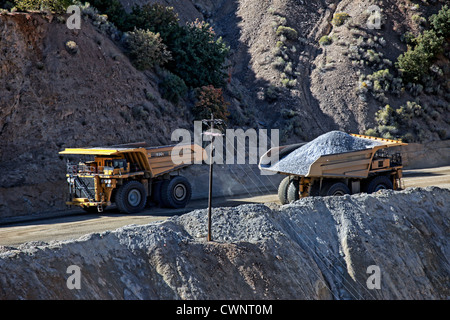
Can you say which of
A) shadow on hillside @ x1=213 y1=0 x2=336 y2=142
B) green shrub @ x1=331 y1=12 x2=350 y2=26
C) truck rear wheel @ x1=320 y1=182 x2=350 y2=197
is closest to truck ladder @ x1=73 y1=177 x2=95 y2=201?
truck rear wheel @ x1=320 y1=182 x2=350 y2=197

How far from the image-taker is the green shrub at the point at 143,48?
100 feet

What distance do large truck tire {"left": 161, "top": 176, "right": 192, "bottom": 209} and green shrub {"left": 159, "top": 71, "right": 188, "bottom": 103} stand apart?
355 inches

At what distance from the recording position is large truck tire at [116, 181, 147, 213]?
2100 centimetres

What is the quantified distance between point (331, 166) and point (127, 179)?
24.6 ft

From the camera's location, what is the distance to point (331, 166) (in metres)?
21.4

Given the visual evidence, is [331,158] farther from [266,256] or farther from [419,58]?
[419,58]

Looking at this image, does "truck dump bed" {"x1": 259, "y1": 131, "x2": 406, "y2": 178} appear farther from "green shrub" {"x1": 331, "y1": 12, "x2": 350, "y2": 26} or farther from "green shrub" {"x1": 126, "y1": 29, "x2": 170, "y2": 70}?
"green shrub" {"x1": 331, "y1": 12, "x2": 350, "y2": 26}

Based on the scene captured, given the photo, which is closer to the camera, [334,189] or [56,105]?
[334,189]

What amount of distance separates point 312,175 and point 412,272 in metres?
4.93

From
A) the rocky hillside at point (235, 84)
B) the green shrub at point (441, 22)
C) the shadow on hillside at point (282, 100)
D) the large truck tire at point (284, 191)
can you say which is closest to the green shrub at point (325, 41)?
the rocky hillside at point (235, 84)

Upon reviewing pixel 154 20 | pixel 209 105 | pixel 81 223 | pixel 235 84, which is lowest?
pixel 81 223

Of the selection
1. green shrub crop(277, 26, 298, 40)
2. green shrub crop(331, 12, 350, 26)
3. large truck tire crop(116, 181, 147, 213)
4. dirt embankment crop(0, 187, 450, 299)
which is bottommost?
dirt embankment crop(0, 187, 450, 299)

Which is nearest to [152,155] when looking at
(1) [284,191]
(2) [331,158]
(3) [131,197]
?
(3) [131,197]

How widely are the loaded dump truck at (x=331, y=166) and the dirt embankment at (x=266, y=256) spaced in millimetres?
2175
